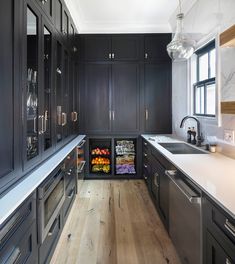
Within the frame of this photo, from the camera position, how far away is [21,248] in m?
1.46

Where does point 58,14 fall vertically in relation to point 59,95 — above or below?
above

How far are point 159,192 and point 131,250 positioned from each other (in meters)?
0.79

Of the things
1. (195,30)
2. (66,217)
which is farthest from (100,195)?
(195,30)

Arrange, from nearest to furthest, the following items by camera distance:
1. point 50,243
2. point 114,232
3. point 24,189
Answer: point 24,189
point 50,243
point 114,232

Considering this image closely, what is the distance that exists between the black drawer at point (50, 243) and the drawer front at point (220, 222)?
3.93 ft

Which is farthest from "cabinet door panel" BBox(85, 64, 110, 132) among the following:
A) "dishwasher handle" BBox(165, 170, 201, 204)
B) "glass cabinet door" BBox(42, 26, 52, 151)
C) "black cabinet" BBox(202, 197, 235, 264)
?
"black cabinet" BBox(202, 197, 235, 264)

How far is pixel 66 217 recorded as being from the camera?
9.70 ft

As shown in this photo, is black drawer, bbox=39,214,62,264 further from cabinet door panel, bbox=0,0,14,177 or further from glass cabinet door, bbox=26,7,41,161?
cabinet door panel, bbox=0,0,14,177

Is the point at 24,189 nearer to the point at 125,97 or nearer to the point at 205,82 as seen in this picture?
→ the point at 205,82

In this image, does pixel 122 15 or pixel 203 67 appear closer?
pixel 203 67

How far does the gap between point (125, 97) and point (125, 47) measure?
867mm

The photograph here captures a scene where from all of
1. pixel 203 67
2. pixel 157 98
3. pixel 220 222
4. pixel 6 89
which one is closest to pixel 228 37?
pixel 220 222

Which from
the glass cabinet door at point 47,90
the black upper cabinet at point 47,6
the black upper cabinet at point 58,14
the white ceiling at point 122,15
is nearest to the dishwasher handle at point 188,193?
the glass cabinet door at point 47,90

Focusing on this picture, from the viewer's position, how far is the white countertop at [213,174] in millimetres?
1311
